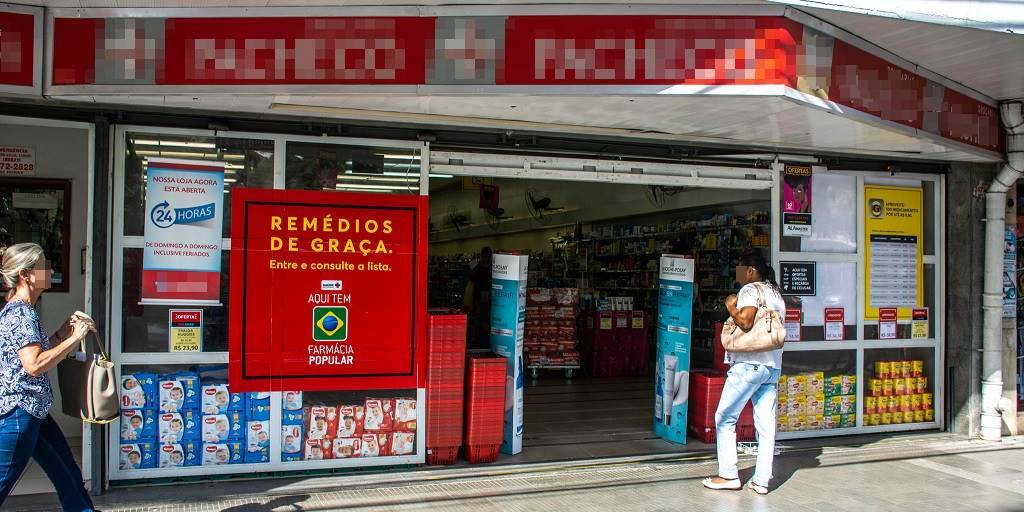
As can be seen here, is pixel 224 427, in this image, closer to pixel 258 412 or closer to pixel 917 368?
pixel 258 412

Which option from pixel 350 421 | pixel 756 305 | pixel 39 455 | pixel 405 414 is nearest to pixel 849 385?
pixel 756 305

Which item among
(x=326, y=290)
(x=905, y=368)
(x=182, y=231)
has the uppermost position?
→ (x=182, y=231)

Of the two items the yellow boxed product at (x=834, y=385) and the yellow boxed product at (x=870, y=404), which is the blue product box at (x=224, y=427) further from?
the yellow boxed product at (x=870, y=404)

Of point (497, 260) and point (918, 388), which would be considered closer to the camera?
point (497, 260)

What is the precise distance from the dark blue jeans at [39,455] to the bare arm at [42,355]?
0.66ft

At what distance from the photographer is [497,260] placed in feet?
19.6

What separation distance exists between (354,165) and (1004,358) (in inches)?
242

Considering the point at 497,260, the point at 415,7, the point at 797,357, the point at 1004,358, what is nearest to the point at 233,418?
the point at 497,260

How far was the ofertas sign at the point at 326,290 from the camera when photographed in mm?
4918

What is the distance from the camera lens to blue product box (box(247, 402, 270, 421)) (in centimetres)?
496

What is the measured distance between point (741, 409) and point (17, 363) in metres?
4.16

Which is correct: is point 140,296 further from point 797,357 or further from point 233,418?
point 797,357

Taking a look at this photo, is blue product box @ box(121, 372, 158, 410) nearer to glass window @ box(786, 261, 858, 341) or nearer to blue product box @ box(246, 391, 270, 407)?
blue product box @ box(246, 391, 270, 407)

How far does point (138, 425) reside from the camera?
4.78 metres
